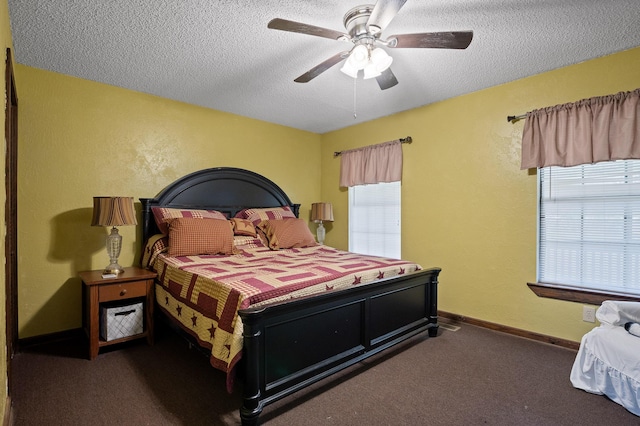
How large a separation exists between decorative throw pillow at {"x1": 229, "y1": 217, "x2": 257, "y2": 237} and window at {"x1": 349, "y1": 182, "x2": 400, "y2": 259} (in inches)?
62.8

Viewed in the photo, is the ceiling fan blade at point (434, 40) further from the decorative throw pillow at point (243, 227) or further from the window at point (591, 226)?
the decorative throw pillow at point (243, 227)

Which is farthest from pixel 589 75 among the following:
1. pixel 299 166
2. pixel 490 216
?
pixel 299 166

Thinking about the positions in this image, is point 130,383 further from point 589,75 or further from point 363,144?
point 589,75

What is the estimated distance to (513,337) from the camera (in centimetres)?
293

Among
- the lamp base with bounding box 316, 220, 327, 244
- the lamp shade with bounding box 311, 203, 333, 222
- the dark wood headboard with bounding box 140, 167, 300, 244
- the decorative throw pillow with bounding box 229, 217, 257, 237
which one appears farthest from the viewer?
the lamp base with bounding box 316, 220, 327, 244

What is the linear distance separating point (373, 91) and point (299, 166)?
5.77 ft

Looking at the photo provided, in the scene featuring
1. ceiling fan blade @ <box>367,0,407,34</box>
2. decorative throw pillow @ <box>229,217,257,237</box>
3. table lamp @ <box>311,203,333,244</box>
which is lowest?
decorative throw pillow @ <box>229,217,257,237</box>

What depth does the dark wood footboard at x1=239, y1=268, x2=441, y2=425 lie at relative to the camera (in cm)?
168

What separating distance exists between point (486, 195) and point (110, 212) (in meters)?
3.47

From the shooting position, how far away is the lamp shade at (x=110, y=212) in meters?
2.65

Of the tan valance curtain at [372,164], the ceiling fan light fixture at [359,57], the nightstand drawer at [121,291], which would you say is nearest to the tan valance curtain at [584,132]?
the tan valance curtain at [372,164]

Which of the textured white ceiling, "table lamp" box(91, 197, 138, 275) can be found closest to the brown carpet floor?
"table lamp" box(91, 197, 138, 275)

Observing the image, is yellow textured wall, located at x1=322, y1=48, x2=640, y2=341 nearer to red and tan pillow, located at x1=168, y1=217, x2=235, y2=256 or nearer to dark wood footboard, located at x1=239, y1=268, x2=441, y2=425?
dark wood footboard, located at x1=239, y1=268, x2=441, y2=425

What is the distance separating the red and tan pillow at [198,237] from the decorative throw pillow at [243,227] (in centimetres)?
32
